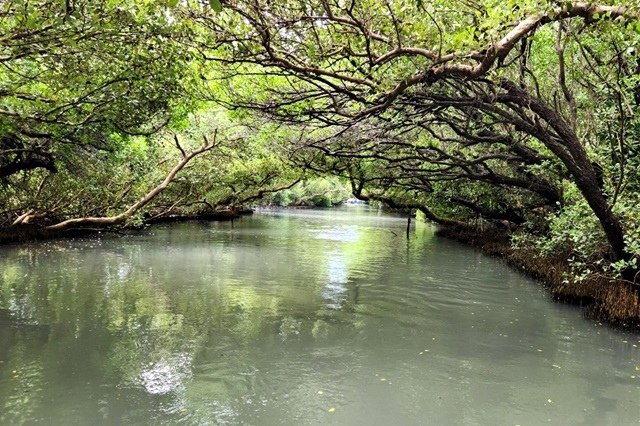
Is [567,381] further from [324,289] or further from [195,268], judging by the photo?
[195,268]

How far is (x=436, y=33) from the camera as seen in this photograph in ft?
15.6

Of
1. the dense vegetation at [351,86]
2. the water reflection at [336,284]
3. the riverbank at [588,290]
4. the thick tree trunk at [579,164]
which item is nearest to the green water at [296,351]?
the water reflection at [336,284]

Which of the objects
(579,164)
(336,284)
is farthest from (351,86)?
(336,284)

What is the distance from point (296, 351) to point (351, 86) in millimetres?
3530

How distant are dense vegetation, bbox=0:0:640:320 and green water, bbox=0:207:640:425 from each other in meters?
1.57

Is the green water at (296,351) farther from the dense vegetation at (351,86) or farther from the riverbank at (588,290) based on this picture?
the dense vegetation at (351,86)

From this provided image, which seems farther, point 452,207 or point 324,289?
point 452,207

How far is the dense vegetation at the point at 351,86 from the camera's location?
14.7ft

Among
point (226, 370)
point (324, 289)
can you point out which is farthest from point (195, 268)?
point (226, 370)

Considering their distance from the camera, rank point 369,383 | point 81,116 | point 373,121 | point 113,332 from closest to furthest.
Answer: point 369,383 → point 113,332 → point 81,116 → point 373,121

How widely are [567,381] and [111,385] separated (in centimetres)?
467

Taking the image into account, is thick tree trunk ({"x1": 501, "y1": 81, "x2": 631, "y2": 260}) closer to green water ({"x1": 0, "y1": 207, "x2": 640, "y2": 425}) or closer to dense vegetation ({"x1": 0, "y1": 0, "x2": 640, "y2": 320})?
dense vegetation ({"x1": 0, "y1": 0, "x2": 640, "y2": 320})

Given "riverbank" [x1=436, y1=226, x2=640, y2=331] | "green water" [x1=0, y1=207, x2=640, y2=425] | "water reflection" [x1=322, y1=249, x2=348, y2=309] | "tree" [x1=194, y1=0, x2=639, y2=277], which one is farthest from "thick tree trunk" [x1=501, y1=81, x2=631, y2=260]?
"water reflection" [x1=322, y1=249, x2=348, y2=309]

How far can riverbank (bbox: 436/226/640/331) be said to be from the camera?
23.7 feet
